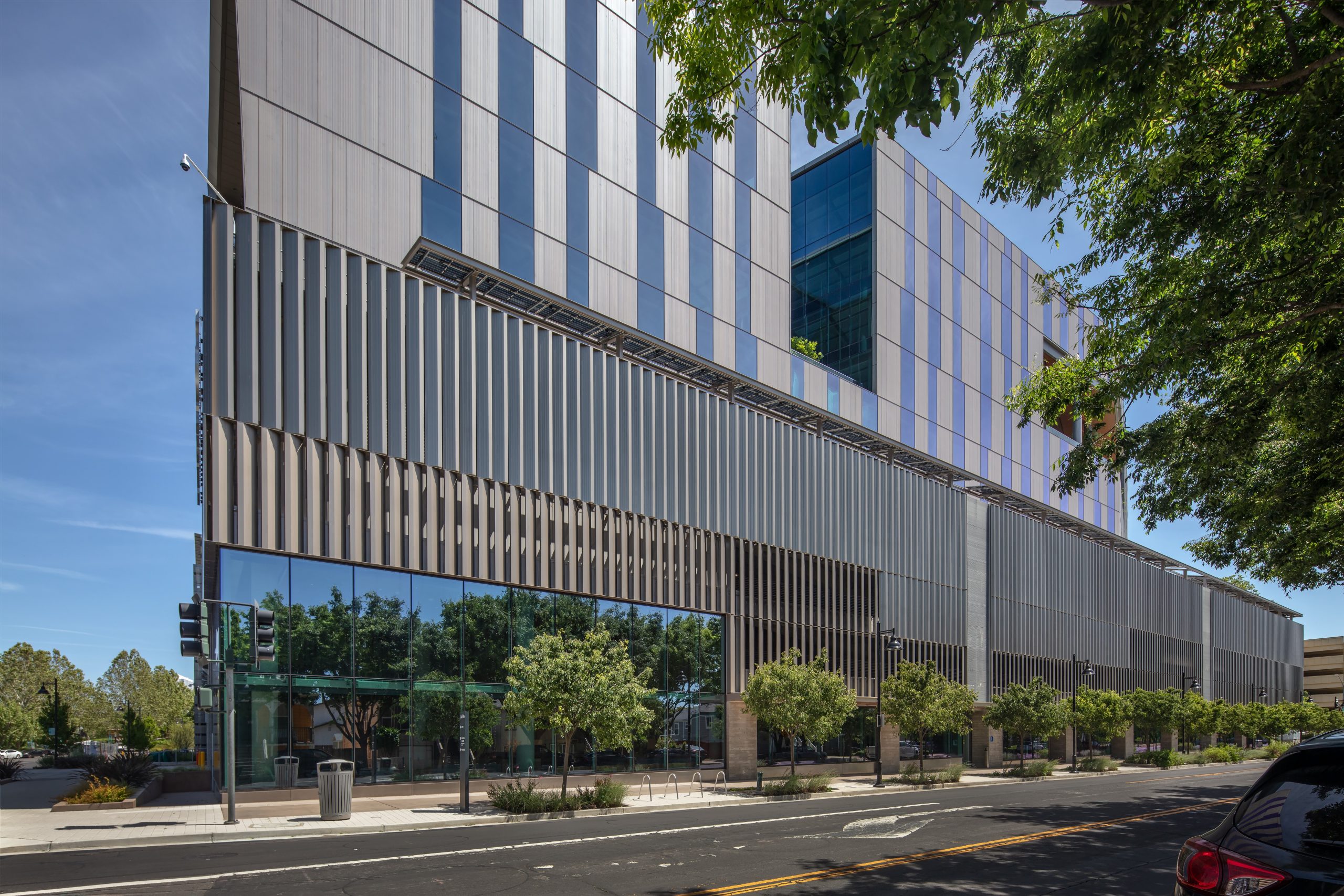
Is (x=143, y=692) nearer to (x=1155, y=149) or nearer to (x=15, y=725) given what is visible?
(x=15, y=725)

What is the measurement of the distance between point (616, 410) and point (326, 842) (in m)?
17.8

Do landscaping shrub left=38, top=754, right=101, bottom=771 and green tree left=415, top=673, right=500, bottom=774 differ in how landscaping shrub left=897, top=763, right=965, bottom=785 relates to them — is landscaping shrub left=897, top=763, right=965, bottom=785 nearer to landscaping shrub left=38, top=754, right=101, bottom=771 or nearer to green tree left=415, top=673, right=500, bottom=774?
green tree left=415, top=673, right=500, bottom=774

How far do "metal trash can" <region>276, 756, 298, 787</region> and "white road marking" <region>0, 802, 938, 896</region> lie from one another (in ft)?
21.3

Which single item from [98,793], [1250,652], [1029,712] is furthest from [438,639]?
[1250,652]

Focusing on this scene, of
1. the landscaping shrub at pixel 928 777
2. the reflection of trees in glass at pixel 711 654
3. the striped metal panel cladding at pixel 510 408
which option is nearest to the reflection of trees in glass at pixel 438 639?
the striped metal panel cladding at pixel 510 408

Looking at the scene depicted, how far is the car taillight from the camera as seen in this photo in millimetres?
4457

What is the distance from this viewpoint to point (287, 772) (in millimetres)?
23266

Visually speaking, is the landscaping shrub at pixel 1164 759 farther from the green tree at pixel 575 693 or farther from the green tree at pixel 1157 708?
the green tree at pixel 575 693

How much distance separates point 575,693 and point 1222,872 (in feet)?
64.9

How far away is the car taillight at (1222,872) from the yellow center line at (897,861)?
26.3ft

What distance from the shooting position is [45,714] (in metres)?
50.7

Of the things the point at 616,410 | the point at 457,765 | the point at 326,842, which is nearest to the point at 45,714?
the point at 457,765

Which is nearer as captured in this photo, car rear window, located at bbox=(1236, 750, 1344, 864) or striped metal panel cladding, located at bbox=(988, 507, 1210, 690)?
car rear window, located at bbox=(1236, 750, 1344, 864)

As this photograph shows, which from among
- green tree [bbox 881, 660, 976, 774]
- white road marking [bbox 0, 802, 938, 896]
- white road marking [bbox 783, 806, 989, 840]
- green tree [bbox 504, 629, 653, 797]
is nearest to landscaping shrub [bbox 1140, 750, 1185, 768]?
green tree [bbox 881, 660, 976, 774]
